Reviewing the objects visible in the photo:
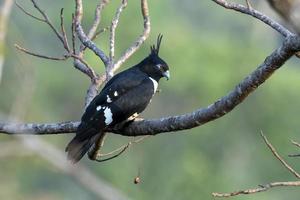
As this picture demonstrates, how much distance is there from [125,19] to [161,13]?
4.00 metres

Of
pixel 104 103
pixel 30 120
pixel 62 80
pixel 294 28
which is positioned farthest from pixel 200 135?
pixel 294 28

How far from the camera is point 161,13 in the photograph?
32.3 meters

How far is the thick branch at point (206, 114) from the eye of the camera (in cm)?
380

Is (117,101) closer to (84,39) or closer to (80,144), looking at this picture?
(84,39)

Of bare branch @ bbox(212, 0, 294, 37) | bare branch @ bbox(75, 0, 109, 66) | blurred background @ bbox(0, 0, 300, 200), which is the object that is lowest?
blurred background @ bbox(0, 0, 300, 200)

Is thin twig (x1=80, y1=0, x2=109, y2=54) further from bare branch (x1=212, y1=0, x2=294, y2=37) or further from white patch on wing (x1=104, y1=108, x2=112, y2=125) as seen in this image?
bare branch (x1=212, y1=0, x2=294, y2=37)

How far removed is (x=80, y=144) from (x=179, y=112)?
18062mm

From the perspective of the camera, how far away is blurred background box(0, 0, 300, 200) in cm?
1827

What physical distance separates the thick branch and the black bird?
8cm

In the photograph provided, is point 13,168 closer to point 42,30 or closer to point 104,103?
point 42,30

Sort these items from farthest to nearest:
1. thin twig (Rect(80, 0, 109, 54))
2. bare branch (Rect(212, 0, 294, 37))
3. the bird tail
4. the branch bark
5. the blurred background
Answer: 1. the blurred background
2. thin twig (Rect(80, 0, 109, 54))
3. the bird tail
4. bare branch (Rect(212, 0, 294, 37))
5. the branch bark

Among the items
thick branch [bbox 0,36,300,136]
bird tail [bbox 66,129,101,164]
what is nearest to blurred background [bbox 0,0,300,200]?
bird tail [bbox 66,129,101,164]

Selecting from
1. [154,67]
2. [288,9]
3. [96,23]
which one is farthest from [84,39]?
[288,9]

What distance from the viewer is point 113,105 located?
5.61m
